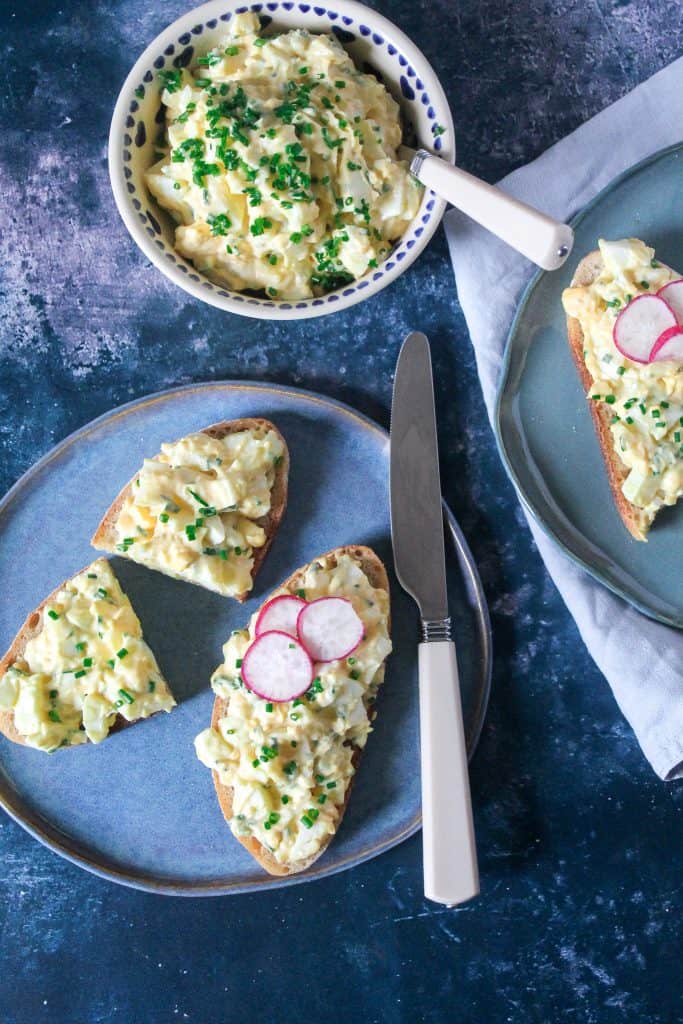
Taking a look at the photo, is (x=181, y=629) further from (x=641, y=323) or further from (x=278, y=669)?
(x=641, y=323)

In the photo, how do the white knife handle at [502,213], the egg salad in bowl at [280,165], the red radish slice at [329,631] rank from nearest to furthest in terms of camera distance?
the white knife handle at [502,213] → the egg salad in bowl at [280,165] → the red radish slice at [329,631]

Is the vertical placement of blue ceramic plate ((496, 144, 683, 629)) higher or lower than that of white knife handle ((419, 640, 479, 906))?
higher

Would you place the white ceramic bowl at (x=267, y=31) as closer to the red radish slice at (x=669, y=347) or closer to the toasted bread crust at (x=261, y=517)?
the toasted bread crust at (x=261, y=517)

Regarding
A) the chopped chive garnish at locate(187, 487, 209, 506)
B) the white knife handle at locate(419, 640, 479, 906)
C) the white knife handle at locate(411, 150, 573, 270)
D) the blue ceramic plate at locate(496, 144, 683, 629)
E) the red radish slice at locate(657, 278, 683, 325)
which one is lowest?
the white knife handle at locate(419, 640, 479, 906)

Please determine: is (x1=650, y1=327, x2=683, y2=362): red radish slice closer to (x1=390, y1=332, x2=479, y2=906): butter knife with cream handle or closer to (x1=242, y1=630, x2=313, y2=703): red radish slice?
(x1=390, y1=332, x2=479, y2=906): butter knife with cream handle

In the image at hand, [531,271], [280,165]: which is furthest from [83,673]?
[531,271]

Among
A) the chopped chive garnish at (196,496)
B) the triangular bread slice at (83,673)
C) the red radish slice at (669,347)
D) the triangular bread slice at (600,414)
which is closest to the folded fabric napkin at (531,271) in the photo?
the triangular bread slice at (600,414)

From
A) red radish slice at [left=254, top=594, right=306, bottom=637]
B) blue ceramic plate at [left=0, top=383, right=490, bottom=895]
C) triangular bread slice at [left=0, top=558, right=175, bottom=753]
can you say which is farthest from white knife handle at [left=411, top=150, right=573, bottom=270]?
triangular bread slice at [left=0, top=558, right=175, bottom=753]
